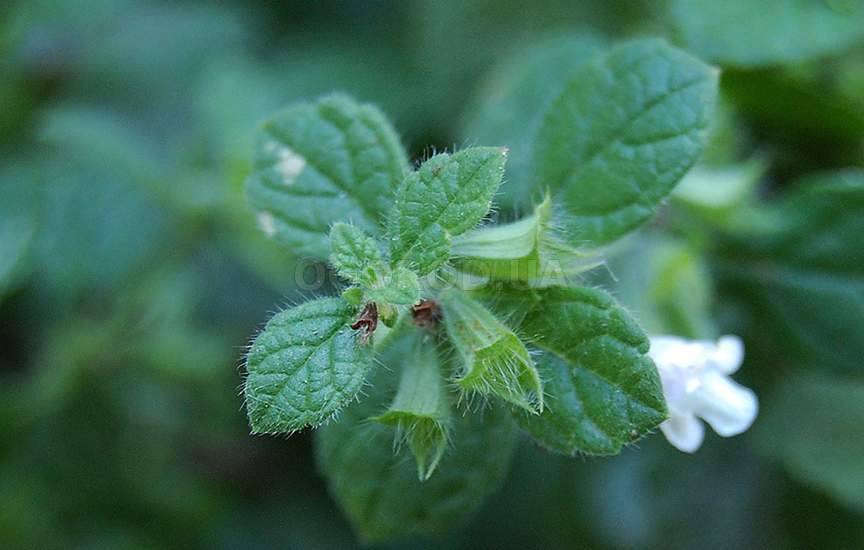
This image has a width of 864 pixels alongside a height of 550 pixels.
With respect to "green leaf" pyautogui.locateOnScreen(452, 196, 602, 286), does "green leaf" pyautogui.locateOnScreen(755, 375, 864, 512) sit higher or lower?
lower

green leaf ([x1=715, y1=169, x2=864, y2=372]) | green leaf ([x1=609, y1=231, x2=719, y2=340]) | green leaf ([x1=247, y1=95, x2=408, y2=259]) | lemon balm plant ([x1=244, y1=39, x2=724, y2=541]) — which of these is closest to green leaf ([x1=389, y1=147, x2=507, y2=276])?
lemon balm plant ([x1=244, y1=39, x2=724, y2=541])

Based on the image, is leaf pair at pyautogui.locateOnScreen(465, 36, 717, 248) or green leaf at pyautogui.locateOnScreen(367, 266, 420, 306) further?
leaf pair at pyautogui.locateOnScreen(465, 36, 717, 248)

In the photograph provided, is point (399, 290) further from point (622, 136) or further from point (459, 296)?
point (622, 136)

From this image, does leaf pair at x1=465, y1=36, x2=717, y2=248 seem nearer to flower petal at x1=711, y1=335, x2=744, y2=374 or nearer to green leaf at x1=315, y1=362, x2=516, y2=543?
flower petal at x1=711, y1=335, x2=744, y2=374

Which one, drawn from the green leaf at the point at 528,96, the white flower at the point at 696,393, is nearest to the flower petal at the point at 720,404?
the white flower at the point at 696,393

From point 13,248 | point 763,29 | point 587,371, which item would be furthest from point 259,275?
point 587,371

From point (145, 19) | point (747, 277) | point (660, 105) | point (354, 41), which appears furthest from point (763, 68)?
point (145, 19)
